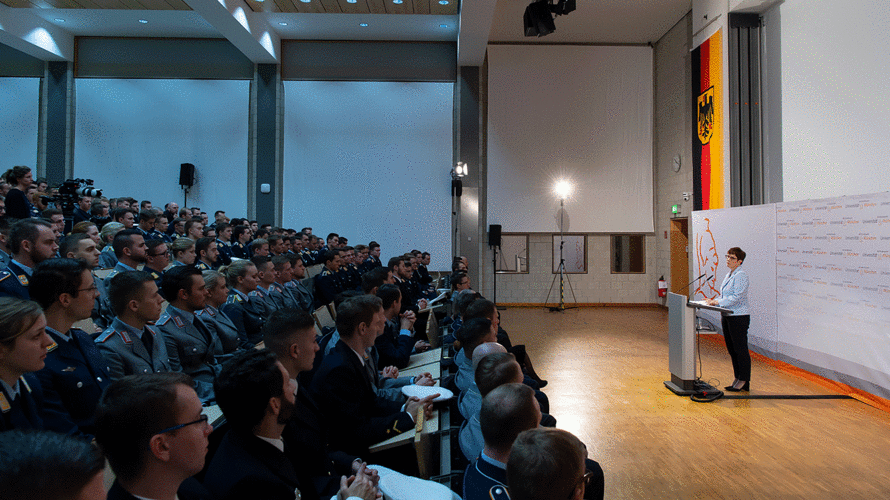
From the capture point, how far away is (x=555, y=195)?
1249 cm

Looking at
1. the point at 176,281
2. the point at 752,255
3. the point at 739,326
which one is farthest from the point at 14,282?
the point at 752,255

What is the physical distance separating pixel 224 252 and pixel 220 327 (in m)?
3.81

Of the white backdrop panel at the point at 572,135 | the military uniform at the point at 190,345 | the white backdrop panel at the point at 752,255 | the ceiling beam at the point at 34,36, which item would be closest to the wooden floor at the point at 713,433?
the white backdrop panel at the point at 752,255

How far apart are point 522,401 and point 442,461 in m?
0.75

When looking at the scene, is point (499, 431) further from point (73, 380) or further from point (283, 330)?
point (73, 380)

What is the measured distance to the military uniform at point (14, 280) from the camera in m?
3.01

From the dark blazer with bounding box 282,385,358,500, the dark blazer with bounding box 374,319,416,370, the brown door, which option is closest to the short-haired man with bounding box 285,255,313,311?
the dark blazer with bounding box 374,319,416,370

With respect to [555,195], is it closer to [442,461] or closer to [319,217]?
[319,217]

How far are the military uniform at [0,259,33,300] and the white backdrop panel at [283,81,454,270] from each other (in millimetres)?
8929

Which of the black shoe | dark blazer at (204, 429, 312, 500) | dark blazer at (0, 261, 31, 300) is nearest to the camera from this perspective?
dark blazer at (204, 429, 312, 500)

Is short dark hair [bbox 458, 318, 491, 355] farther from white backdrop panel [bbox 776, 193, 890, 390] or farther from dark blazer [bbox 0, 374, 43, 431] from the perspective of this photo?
white backdrop panel [bbox 776, 193, 890, 390]

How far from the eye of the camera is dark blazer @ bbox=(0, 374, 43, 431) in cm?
168

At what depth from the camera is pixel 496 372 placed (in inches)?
87.0

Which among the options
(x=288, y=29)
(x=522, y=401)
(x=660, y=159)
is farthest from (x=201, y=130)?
(x=522, y=401)
